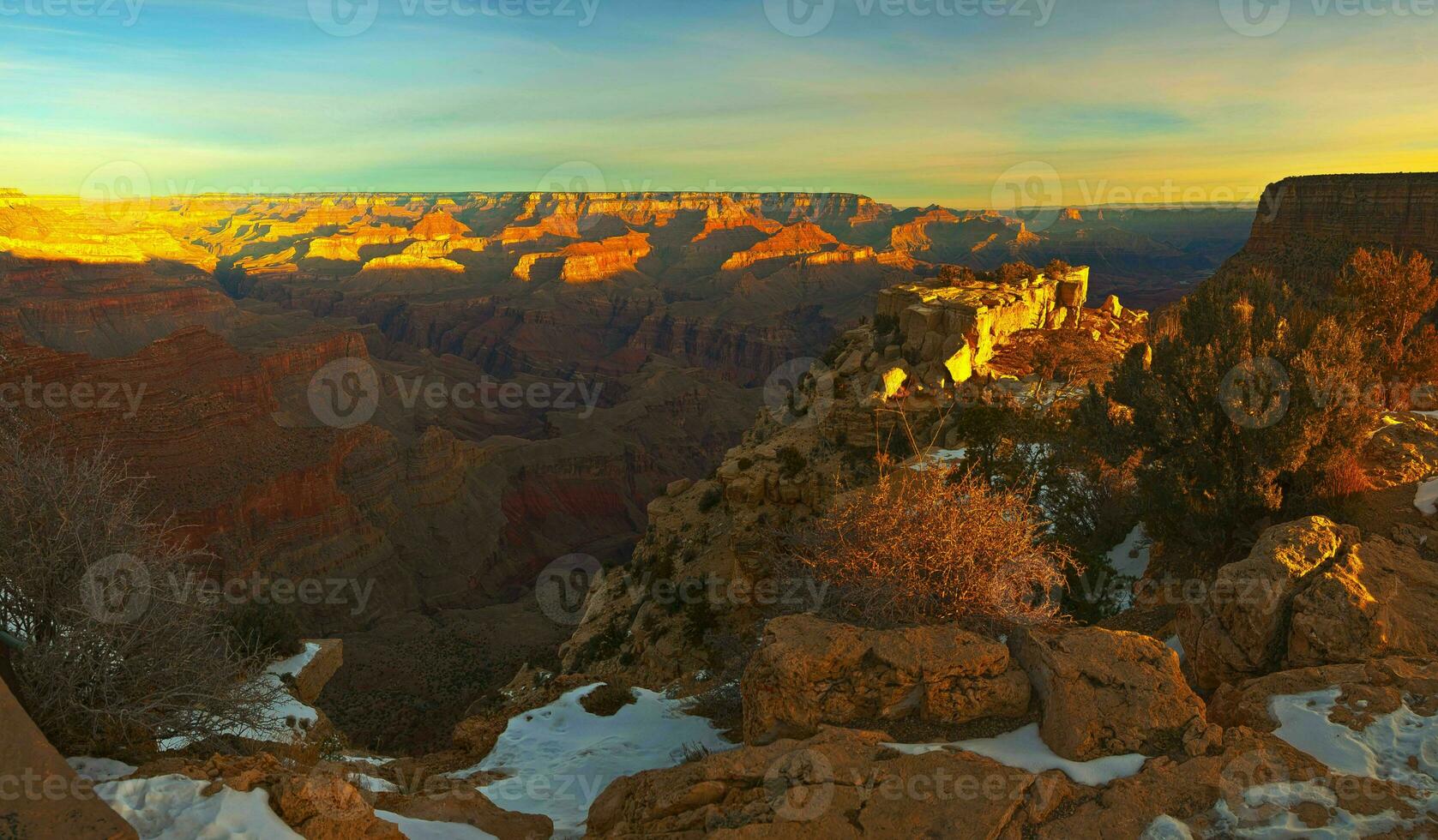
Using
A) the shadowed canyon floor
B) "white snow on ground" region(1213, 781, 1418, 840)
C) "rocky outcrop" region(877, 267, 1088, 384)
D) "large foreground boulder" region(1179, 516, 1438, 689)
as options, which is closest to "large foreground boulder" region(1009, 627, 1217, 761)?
the shadowed canyon floor

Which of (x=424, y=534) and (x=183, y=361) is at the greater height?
(x=183, y=361)

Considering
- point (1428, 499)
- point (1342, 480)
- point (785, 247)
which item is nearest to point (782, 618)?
point (1342, 480)

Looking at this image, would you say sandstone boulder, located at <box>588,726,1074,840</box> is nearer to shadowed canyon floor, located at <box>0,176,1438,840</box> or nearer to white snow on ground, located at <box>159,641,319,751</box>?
shadowed canyon floor, located at <box>0,176,1438,840</box>

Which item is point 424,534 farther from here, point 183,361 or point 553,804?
point 553,804

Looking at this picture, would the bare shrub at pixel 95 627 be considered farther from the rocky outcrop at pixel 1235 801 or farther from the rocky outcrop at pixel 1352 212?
the rocky outcrop at pixel 1352 212

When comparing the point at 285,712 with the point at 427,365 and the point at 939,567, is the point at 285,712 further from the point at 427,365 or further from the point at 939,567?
the point at 427,365

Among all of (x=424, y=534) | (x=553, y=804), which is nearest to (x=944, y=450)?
(x=553, y=804)

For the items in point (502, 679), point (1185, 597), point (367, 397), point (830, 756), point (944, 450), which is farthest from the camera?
point (367, 397)

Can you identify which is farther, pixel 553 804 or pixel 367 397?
pixel 367 397
